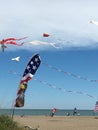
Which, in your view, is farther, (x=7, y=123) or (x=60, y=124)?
(x=60, y=124)

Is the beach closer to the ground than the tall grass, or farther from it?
farther from it

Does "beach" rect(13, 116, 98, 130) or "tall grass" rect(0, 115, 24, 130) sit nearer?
"tall grass" rect(0, 115, 24, 130)

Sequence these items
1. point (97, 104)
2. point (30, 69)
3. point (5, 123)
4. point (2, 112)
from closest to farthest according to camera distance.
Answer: point (5, 123) < point (2, 112) < point (30, 69) < point (97, 104)

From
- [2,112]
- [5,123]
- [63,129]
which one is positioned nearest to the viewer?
[5,123]

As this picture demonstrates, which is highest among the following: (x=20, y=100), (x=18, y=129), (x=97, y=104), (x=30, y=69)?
(x=97, y=104)

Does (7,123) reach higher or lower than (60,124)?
lower

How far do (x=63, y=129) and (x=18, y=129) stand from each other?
1288 centimetres

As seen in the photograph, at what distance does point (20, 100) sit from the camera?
62.7 ft

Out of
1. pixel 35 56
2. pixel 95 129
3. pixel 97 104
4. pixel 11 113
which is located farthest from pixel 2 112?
pixel 97 104

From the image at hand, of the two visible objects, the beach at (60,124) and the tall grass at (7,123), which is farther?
the beach at (60,124)

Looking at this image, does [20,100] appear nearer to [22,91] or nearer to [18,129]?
[22,91]

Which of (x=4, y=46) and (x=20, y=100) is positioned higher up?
(x=4, y=46)

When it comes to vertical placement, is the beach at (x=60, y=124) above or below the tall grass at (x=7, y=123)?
above

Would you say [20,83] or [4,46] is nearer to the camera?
[4,46]
